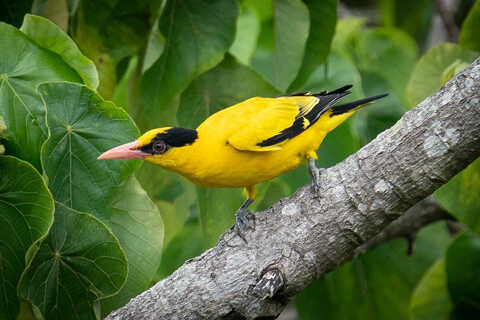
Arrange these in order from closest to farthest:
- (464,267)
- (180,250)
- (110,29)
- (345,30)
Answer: (110,29), (464,267), (180,250), (345,30)

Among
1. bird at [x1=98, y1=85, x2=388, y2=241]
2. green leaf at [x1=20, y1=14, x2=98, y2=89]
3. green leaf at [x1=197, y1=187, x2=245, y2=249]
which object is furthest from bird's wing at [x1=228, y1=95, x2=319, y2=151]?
green leaf at [x1=20, y1=14, x2=98, y2=89]

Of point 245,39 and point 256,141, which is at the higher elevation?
point 256,141

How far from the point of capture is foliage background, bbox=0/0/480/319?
2.43 meters

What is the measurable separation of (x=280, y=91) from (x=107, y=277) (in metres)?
1.32

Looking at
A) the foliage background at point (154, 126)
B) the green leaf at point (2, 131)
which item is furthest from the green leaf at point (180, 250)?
the green leaf at point (2, 131)

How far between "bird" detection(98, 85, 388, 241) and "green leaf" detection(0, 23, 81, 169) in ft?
1.22

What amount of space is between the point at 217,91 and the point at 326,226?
119 centimetres

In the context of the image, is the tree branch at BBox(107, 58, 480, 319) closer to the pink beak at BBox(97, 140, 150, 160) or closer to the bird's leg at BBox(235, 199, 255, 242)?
the bird's leg at BBox(235, 199, 255, 242)

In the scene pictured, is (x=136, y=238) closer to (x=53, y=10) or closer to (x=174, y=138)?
(x=174, y=138)

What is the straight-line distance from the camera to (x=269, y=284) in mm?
2357

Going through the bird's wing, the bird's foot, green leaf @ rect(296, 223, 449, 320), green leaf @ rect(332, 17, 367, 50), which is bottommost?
green leaf @ rect(296, 223, 449, 320)

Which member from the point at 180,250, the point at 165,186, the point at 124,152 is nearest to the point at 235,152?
the point at 124,152

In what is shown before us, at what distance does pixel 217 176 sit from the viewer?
2750 millimetres

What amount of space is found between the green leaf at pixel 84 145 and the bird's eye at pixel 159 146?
14cm
